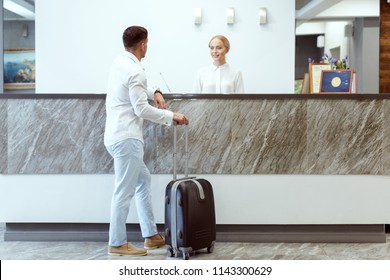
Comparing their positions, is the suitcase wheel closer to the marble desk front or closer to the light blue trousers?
the light blue trousers

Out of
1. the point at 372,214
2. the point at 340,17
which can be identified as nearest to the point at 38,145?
the point at 372,214

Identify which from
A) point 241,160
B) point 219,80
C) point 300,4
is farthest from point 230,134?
point 300,4

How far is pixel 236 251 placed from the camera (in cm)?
399

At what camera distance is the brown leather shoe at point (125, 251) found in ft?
12.5

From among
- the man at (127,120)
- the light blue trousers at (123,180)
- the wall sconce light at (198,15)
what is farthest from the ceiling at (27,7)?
the light blue trousers at (123,180)

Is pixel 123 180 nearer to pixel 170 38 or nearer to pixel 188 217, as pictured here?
pixel 188 217

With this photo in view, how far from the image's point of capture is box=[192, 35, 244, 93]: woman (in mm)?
5086

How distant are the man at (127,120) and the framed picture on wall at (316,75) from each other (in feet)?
4.31

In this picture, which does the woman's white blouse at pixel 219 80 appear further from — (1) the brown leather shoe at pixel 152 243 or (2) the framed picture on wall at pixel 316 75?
(1) the brown leather shoe at pixel 152 243

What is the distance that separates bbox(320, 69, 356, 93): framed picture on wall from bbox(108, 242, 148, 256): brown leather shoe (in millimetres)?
1827

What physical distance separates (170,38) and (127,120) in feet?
9.83

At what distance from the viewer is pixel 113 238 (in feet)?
12.6

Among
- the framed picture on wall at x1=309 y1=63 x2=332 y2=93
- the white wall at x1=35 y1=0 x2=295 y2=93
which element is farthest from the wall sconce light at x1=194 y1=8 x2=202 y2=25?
the framed picture on wall at x1=309 y1=63 x2=332 y2=93
